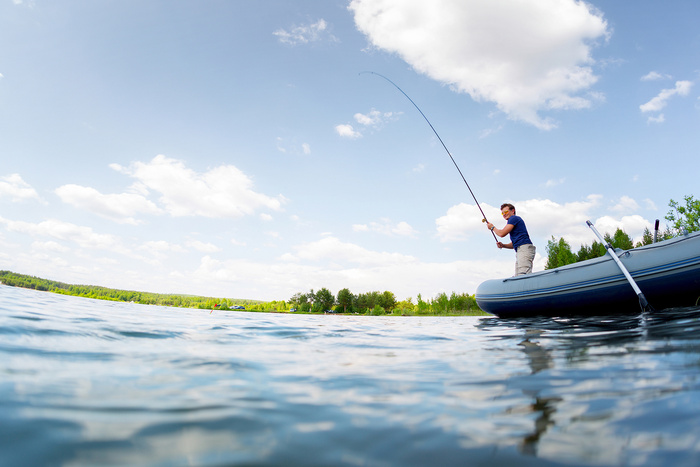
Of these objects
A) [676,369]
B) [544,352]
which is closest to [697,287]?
[544,352]

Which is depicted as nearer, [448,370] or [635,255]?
[448,370]

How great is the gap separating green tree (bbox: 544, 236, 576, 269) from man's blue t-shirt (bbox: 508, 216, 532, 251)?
4054 centimetres

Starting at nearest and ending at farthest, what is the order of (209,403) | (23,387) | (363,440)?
1. (363,440)
2. (209,403)
3. (23,387)

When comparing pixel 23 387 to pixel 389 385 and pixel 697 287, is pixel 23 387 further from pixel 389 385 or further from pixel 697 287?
pixel 697 287

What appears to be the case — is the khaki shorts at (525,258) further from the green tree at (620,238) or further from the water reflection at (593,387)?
the green tree at (620,238)

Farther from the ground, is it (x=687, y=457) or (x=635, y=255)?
(x=635, y=255)

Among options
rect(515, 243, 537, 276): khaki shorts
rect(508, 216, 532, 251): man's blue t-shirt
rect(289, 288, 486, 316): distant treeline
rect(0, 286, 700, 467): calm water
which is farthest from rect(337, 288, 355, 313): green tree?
rect(0, 286, 700, 467): calm water

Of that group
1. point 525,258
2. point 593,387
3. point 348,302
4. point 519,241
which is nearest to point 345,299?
point 348,302

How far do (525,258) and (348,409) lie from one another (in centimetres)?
909

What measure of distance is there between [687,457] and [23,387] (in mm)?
2403

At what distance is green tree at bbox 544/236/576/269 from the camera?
4506cm

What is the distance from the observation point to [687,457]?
90 centimetres

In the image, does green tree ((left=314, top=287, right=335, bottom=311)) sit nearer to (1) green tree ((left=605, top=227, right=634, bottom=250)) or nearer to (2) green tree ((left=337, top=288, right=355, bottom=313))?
(2) green tree ((left=337, top=288, right=355, bottom=313))

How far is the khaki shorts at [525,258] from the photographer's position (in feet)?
30.1
